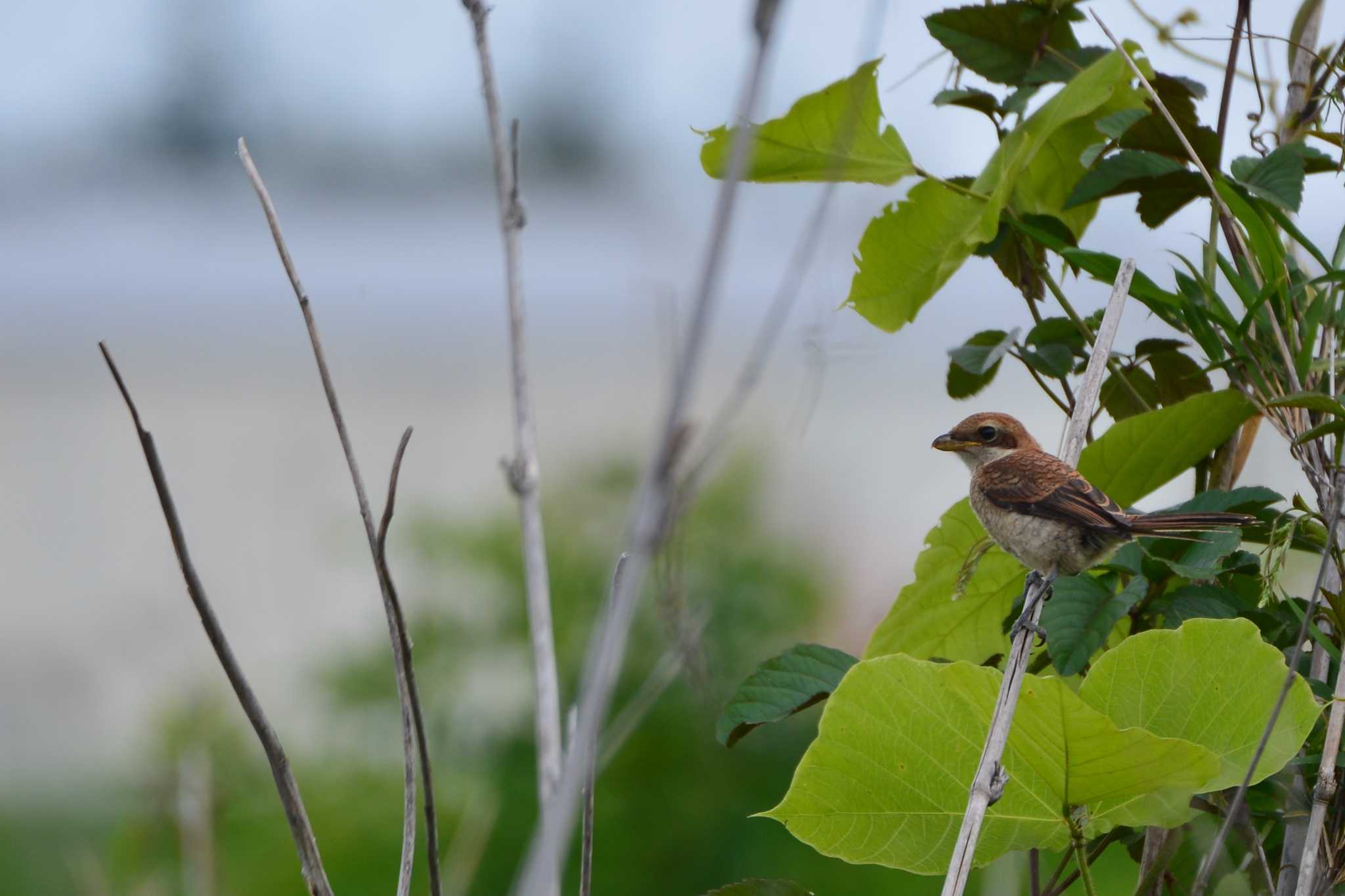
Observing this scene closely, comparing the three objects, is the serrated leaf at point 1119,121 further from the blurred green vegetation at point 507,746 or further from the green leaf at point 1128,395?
the blurred green vegetation at point 507,746

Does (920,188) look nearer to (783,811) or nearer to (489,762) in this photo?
(783,811)

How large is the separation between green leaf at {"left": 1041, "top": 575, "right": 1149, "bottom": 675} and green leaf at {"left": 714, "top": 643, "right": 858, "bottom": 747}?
121mm

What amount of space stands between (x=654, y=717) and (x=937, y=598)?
72cm

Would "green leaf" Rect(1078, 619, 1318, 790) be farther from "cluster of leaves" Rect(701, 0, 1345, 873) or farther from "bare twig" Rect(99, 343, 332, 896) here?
"bare twig" Rect(99, 343, 332, 896)

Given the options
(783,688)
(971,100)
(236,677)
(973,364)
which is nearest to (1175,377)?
(973,364)

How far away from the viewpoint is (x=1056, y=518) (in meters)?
0.85

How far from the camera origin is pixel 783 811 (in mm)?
573

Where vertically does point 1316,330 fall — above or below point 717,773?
above

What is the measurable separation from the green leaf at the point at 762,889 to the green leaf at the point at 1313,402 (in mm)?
365

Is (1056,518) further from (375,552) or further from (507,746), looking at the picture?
(507,746)

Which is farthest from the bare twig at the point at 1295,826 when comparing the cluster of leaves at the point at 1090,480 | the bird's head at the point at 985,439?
the bird's head at the point at 985,439

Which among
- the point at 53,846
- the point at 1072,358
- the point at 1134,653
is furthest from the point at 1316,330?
the point at 53,846

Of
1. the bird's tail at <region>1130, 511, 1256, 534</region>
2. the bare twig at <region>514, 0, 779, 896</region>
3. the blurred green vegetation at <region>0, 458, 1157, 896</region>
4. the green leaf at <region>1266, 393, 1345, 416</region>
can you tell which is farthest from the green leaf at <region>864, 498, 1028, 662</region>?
the bare twig at <region>514, 0, 779, 896</region>

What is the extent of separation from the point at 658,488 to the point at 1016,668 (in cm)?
33
